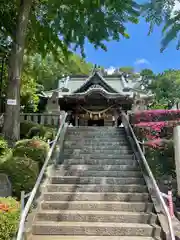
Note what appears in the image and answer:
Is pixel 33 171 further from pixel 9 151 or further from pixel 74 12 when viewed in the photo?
pixel 74 12

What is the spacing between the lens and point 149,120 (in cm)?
1296

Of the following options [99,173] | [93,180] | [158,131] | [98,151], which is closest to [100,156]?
[98,151]

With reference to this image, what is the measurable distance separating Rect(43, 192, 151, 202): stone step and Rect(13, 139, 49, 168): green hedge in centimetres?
141

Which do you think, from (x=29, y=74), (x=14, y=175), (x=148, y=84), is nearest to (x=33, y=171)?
(x=14, y=175)

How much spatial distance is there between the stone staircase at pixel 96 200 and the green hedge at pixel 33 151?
0.59 metres

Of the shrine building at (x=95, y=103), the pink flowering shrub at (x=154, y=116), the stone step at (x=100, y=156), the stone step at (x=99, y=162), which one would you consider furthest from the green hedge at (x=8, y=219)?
the shrine building at (x=95, y=103)

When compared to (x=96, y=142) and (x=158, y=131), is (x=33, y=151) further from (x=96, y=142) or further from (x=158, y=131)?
(x=158, y=131)

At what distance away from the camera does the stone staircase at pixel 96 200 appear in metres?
5.39

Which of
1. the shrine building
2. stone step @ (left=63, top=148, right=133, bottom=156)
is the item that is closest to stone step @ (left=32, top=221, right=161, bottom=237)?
stone step @ (left=63, top=148, right=133, bottom=156)

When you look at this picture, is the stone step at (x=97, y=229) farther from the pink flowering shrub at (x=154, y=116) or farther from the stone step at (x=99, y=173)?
the pink flowering shrub at (x=154, y=116)

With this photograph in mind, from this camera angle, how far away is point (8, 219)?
4.37 meters

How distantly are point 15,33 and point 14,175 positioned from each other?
19.9 feet

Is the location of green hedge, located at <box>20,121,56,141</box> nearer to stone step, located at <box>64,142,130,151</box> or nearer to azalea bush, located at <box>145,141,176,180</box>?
stone step, located at <box>64,142,130,151</box>

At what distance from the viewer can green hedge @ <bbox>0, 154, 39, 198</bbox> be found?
6.57 m
